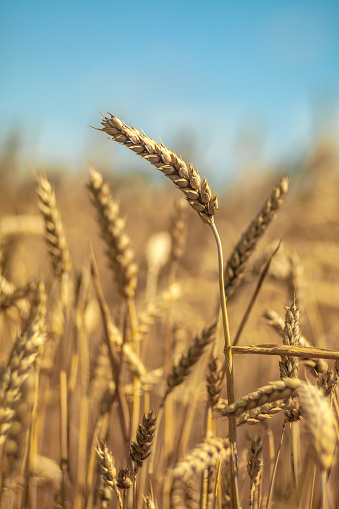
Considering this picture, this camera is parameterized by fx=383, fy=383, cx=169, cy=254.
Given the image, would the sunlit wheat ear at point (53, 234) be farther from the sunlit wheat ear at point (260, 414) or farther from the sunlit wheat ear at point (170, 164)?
the sunlit wheat ear at point (260, 414)

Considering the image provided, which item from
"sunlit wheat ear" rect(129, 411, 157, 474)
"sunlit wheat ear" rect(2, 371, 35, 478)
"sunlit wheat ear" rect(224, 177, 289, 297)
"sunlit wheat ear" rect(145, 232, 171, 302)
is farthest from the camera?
"sunlit wheat ear" rect(145, 232, 171, 302)

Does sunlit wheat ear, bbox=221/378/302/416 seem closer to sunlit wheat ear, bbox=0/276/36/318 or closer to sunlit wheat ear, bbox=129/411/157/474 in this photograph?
sunlit wheat ear, bbox=129/411/157/474

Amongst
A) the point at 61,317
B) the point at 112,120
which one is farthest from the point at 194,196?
the point at 61,317

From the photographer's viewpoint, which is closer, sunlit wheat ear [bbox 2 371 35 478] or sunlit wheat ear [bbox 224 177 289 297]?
sunlit wheat ear [bbox 224 177 289 297]

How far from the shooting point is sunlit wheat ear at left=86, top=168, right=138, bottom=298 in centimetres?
91

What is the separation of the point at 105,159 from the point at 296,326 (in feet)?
13.5

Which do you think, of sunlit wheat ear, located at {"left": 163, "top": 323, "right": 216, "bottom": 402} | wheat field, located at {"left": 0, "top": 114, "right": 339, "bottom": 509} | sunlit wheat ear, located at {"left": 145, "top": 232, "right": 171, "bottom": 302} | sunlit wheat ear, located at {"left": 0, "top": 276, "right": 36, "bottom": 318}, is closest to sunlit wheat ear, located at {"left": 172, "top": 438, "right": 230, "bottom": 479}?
wheat field, located at {"left": 0, "top": 114, "right": 339, "bottom": 509}

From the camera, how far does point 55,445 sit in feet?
5.80

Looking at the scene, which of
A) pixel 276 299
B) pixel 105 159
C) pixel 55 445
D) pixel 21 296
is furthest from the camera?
pixel 105 159

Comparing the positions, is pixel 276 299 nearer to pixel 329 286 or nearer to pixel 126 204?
pixel 329 286

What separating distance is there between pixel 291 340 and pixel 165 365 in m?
0.78

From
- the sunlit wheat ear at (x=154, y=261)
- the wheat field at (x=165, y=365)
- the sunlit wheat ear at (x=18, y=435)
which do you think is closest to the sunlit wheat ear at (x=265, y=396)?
the wheat field at (x=165, y=365)

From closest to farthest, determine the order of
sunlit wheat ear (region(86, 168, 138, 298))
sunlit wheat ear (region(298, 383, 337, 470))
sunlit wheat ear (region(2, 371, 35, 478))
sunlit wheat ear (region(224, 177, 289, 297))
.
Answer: sunlit wheat ear (region(298, 383, 337, 470)) < sunlit wheat ear (region(224, 177, 289, 297)) < sunlit wheat ear (region(86, 168, 138, 298)) < sunlit wheat ear (region(2, 371, 35, 478))

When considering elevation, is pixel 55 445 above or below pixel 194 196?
below
